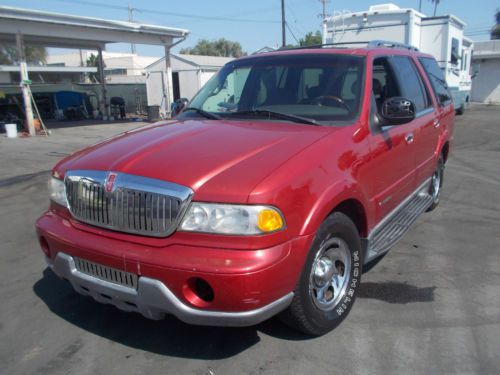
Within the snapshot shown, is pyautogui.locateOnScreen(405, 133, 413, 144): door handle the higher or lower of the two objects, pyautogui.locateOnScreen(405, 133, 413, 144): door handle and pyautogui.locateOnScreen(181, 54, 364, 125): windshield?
the lower

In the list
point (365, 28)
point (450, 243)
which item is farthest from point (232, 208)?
point (365, 28)

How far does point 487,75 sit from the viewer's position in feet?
A: 113

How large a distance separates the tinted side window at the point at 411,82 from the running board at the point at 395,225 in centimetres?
98

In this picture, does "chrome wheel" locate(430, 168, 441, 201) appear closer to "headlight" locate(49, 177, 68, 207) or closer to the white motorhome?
"headlight" locate(49, 177, 68, 207)

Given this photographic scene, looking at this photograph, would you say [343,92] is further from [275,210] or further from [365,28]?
[365,28]

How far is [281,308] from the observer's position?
2.66 meters

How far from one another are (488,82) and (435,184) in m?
33.4

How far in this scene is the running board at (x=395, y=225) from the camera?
3747mm

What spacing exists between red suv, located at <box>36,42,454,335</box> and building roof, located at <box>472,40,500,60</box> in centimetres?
3386

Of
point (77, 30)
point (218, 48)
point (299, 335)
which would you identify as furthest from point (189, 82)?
point (218, 48)

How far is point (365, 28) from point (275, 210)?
13498mm

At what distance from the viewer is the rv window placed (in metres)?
16.8

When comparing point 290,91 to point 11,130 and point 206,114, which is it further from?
point 11,130

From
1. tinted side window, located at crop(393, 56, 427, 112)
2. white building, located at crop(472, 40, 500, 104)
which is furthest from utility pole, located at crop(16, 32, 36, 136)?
white building, located at crop(472, 40, 500, 104)
